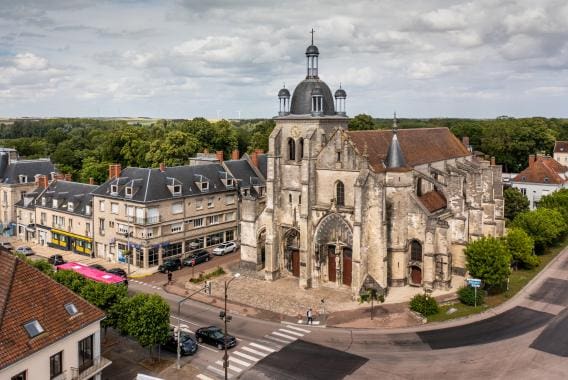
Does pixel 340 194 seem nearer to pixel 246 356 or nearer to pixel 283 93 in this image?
pixel 283 93

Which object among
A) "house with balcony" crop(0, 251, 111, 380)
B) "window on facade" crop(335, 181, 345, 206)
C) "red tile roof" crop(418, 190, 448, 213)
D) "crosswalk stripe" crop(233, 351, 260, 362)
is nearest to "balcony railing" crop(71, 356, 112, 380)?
"house with balcony" crop(0, 251, 111, 380)

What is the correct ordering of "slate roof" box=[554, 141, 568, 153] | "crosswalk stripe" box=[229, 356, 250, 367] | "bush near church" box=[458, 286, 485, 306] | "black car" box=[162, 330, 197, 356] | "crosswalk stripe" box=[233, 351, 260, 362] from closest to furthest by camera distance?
"crosswalk stripe" box=[229, 356, 250, 367] → "crosswalk stripe" box=[233, 351, 260, 362] → "black car" box=[162, 330, 197, 356] → "bush near church" box=[458, 286, 485, 306] → "slate roof" box=[554, 141, 568, 153]

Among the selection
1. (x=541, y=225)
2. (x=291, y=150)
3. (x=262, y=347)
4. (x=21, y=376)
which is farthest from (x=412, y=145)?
(x=21, y=376)

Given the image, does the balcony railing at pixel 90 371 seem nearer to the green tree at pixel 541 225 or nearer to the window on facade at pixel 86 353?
the window on facade at pixel 86 353

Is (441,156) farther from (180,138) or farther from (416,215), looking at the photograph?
(180,138)

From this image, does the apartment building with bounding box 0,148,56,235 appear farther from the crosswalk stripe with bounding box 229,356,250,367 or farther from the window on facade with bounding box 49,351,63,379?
the window on facade with bounding box 49,351,63,379

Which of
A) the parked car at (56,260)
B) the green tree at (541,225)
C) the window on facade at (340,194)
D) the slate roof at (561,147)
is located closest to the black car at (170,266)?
the parked car at (56,260)

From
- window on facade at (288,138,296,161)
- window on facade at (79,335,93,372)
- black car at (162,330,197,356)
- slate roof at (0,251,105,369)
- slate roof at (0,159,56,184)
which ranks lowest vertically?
black car at (162,330,197,356)
